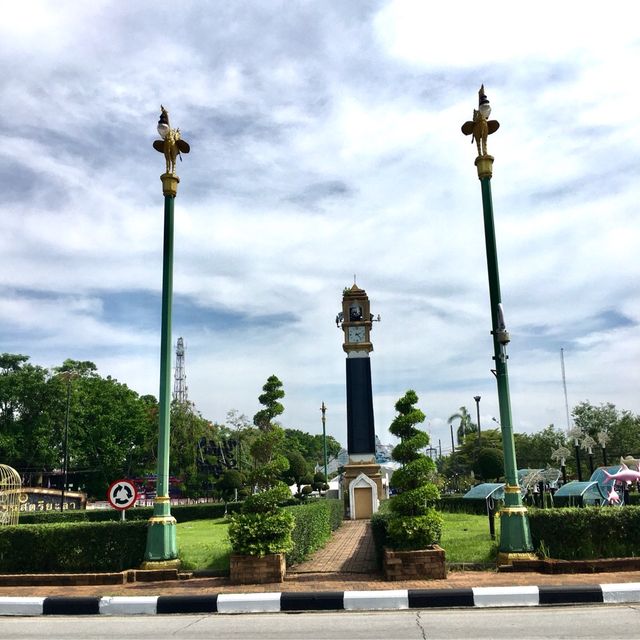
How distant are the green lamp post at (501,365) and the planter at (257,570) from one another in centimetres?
394

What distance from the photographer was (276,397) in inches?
536

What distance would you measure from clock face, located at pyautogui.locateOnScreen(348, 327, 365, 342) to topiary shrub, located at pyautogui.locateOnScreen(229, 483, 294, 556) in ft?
73.1

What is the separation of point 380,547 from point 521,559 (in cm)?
252

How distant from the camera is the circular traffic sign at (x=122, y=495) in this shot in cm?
1200

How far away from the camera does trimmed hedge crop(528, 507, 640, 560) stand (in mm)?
10836

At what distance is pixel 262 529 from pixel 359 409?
2194cm

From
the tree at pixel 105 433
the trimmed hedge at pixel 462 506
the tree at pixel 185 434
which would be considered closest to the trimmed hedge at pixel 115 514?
the trimmed hedge at pixel 462 506

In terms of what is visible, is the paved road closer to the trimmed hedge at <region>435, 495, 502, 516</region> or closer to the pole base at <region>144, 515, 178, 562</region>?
the pole base at <region>144, 515, 178, 562</region>

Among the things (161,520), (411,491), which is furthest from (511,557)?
(161,520)

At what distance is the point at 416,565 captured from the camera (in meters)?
10.1

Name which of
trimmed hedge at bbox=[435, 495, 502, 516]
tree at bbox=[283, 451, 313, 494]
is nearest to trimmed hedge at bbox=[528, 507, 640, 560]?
trimmed hedge at bbox=[435, 495, 502, 516]

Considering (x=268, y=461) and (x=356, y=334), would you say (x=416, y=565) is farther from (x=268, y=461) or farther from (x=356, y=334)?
(x=356, y=334)

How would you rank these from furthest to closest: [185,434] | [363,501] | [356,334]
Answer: [185,434], [356,334], [363,501]

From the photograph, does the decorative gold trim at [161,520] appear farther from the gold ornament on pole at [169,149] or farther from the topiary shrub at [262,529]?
the gold ornament on pole at [169,149]
